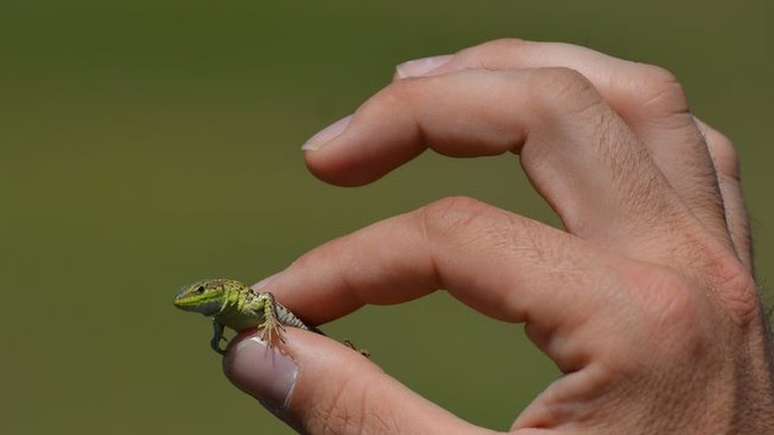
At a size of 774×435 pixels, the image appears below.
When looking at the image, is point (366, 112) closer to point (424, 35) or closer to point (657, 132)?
point (657, 132)

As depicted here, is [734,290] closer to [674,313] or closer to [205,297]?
[674,313]

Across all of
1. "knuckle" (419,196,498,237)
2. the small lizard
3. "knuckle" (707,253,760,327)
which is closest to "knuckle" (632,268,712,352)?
"knuckle" (707,253,760,327)

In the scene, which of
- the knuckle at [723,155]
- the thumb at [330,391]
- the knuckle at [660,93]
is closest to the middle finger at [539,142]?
the knuckle at [660,93]

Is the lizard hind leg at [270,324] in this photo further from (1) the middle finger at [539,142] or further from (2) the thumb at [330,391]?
(1) the middle finger at [539,142]

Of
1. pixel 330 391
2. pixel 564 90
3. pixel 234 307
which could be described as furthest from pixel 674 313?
pixel 234 307

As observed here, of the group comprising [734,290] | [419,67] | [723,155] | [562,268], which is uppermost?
[419,67]

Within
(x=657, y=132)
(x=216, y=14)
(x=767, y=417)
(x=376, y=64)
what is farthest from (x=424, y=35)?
(x=767, y=417)
